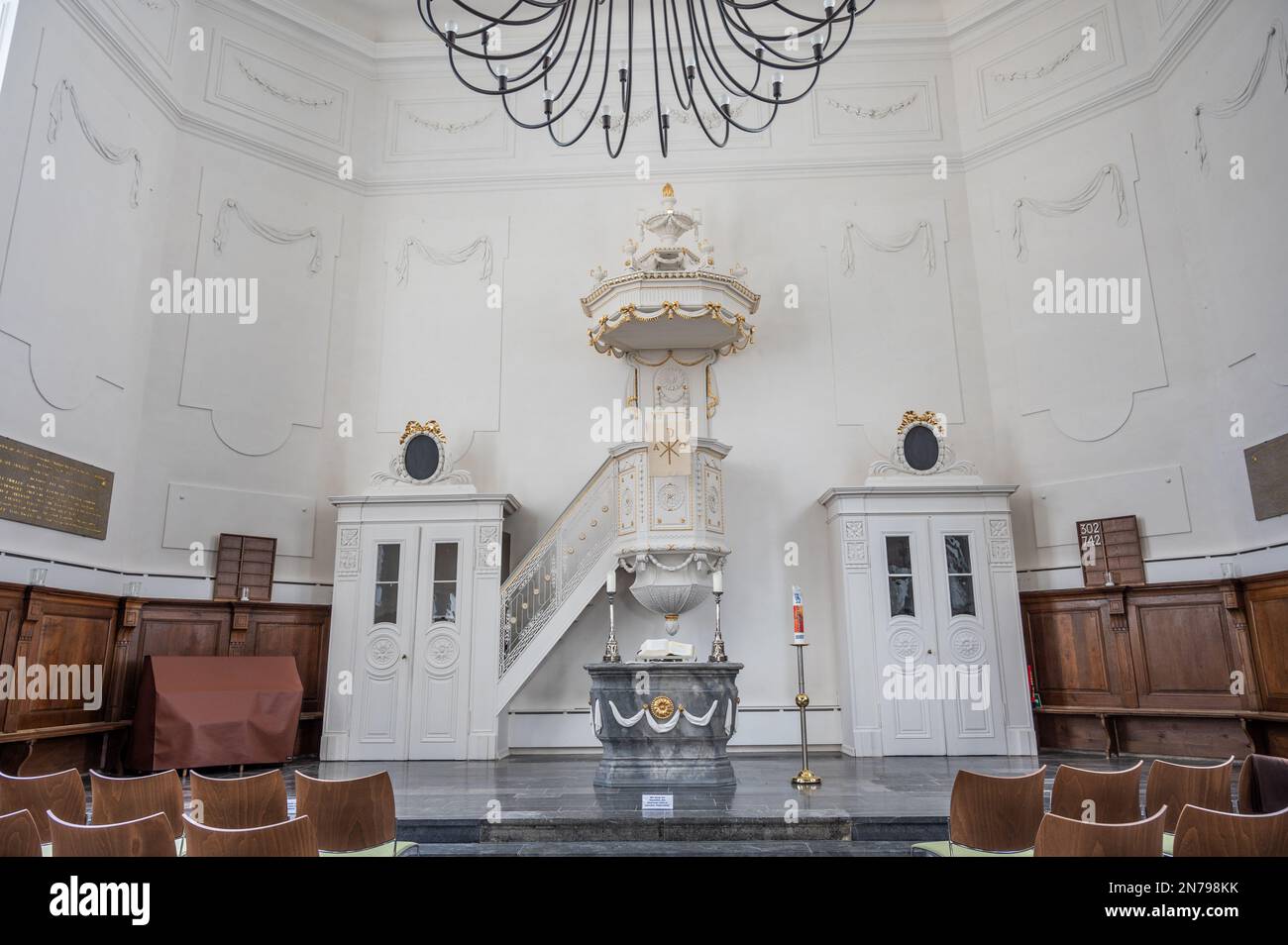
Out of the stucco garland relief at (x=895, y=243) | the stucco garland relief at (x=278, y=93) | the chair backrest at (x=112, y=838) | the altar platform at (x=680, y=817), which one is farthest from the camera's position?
the stucco garland relief at (x=895, y=243)

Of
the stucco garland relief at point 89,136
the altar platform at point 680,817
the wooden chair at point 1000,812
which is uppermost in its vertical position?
the stucco garland relief at point 89,136

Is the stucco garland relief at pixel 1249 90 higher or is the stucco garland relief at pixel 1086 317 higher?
the stucco garland relief at pixel 1249 90

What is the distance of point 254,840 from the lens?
2303mm

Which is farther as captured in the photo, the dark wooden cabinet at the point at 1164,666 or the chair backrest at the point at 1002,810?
the dark wooden cabinet at the point at 1164,666

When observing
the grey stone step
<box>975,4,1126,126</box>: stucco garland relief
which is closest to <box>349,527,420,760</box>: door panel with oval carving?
the grey stone step

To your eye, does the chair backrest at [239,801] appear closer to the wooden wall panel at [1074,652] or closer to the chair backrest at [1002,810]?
the chair backrest at [1002,810]

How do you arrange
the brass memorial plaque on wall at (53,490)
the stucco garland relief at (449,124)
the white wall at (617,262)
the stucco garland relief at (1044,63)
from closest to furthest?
the brass memorial plaque on wall at (53,490)
the white wall at (617,262)
the stucco garland relief at (1044,63)
the stucco garland relief at (449,124)

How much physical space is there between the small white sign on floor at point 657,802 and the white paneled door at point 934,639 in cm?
356

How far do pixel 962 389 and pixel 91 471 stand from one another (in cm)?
960

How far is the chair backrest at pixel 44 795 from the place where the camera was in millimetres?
3209

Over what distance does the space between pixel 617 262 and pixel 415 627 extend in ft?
17.2

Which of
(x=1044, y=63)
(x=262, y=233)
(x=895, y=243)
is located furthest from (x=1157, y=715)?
(x=262, y=233)

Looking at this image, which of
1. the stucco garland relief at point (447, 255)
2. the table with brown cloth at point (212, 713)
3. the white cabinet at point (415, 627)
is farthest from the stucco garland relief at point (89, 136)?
the table with brown cloth at point (212, 713)

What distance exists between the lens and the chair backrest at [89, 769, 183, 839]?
338 cm
